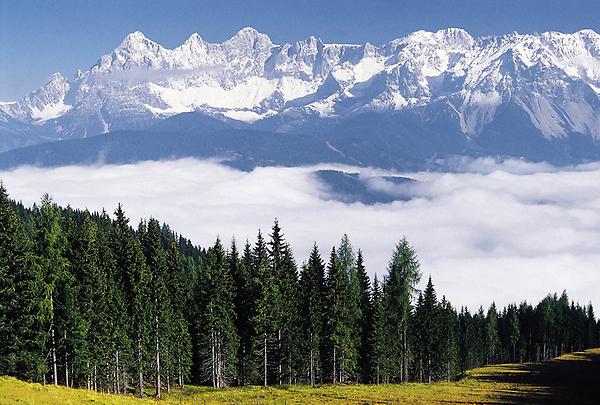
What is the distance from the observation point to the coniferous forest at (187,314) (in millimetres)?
50188

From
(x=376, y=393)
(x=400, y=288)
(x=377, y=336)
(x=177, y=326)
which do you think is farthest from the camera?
(x=377, y=336)

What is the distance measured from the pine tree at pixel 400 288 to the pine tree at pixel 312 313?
34.3ft

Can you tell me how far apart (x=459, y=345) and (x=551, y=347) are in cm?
3829

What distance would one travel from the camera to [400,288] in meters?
80.2

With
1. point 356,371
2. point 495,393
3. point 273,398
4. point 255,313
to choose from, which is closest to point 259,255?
point 255,313

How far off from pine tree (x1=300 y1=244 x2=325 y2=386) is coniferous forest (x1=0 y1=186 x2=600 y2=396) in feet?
0.55

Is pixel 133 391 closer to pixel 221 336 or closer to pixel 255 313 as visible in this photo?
pixel 221 336

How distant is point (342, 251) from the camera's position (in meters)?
93.8

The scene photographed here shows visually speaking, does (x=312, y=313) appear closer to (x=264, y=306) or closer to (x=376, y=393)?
(x=264, y=306)

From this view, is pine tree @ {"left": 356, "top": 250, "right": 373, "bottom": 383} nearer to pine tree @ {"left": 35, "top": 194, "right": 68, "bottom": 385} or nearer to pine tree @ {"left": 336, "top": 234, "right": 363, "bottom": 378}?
pine tree @ {"left": 336, "top": 234, "right": 363, "bottom": 378}

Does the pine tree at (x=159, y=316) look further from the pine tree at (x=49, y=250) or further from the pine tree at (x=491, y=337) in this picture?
the pine tree at (x=491, y=337)

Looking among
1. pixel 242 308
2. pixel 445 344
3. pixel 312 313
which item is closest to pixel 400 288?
pixel 312 313

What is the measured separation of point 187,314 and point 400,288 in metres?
30.3

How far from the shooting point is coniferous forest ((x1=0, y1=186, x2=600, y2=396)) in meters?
50.2
